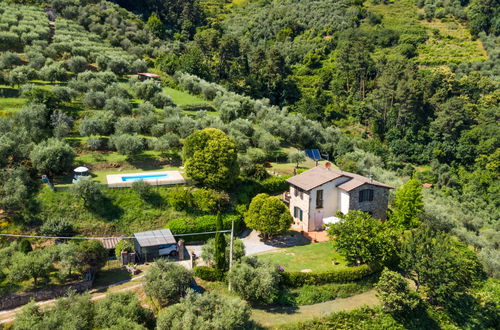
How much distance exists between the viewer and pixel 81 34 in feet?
255

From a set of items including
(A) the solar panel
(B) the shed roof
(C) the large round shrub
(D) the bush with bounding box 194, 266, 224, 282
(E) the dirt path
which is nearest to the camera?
(E) the dirt path

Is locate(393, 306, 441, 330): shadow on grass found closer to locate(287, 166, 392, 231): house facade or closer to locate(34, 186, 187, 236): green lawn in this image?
locate(287, 166, 392, 231): house facade

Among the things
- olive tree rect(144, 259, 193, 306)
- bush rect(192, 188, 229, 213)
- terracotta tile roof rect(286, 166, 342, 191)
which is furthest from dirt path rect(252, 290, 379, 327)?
bush rect(192, 188, 229, 213)

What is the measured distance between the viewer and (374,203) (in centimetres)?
3734

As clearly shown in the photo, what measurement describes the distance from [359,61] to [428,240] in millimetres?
57820

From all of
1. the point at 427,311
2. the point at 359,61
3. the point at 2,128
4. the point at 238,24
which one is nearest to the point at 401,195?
the point at 427,311

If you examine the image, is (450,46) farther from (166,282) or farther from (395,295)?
(166,282)

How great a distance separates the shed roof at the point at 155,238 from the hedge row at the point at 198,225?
1130 millimetres

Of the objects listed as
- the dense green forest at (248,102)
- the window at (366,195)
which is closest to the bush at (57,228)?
the dense green forest at (248,102)

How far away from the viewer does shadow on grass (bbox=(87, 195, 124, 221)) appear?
34031 millimetres

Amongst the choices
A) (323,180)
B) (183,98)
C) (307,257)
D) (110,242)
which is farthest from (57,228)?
(183,98)

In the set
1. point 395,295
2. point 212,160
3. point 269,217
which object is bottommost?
point 395,295

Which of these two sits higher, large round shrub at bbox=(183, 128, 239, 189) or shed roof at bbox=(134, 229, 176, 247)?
large round shrub at bbox=(183, 128, 239, 189)

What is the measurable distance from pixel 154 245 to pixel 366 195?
19.7 meters
